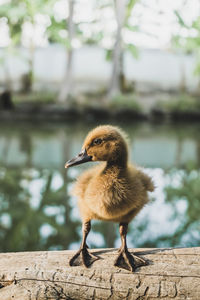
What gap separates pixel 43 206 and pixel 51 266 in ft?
3.39

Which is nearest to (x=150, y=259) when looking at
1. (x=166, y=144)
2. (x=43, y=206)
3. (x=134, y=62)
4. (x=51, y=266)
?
(x=51, y=266)

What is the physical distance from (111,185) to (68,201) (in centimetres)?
109

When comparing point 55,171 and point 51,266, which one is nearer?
point 51,266

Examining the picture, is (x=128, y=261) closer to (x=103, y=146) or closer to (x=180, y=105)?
(x=103, y=146)

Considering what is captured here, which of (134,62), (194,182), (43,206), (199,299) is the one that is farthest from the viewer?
(134,62)

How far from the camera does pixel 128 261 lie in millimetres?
894

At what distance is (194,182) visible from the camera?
7.74 ft

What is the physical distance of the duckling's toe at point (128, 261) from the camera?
89 centimetres

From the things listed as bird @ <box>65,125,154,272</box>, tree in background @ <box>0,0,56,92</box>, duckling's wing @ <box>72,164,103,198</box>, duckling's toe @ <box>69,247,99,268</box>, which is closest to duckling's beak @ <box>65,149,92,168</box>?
bird @ <box>65,125,154,272</box>

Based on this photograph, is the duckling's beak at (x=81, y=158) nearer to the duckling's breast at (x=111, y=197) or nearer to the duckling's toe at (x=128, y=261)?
the duckling's breast at (x=111, y=197)

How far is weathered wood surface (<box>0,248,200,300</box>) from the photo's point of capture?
83cm

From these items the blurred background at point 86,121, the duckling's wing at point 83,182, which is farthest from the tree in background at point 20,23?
the duckling's wing at point 83,182

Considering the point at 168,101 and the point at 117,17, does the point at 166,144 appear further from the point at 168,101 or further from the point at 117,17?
the point at 117,17

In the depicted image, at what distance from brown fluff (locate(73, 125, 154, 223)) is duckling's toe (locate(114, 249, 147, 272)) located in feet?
0.28
